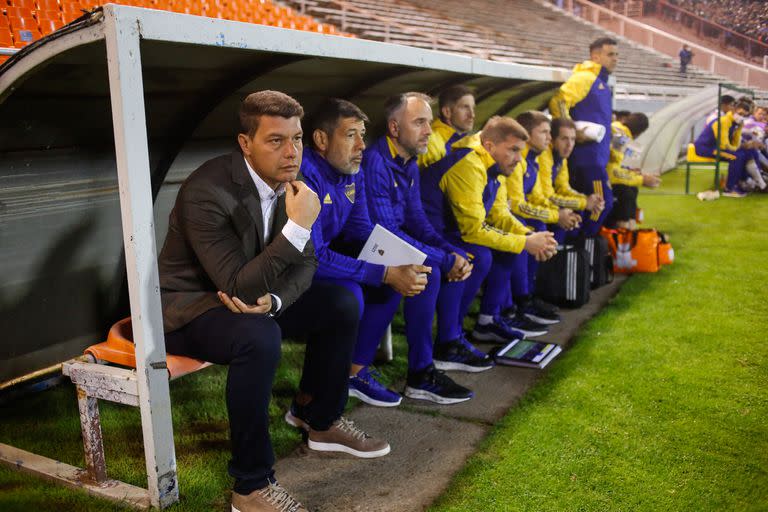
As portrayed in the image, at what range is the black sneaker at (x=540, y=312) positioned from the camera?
17.4 ft

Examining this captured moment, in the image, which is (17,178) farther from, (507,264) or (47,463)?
(507,264)

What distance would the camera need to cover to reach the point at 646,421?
3.46 meters

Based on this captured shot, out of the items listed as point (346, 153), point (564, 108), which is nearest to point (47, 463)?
point (346, 153)

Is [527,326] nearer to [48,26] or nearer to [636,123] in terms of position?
[636,123]

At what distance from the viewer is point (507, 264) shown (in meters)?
4.91

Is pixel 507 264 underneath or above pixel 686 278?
above

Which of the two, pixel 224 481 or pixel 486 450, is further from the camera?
pixel 486 450

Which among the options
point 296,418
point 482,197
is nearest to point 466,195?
point 482,197

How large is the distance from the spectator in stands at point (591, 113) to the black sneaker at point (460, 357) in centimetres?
254

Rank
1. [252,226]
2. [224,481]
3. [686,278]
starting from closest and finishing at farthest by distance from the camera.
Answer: [252,226] → [224,481] → [686,278]

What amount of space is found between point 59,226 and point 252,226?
146 cm

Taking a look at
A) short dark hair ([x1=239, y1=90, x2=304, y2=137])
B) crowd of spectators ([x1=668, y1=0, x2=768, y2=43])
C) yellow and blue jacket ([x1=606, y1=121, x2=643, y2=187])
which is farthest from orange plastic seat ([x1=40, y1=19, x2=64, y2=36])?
crowd of spectators ([x1=668, y1=0, x2=768, y2=43])

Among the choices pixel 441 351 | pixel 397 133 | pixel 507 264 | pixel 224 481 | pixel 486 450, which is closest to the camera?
pixel 224 481

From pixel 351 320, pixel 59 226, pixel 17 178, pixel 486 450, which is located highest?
pixel 17 178
